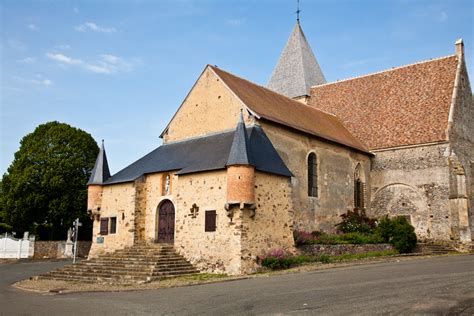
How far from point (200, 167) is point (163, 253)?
3.63 metres

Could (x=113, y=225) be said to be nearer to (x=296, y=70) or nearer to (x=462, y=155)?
(x=296, y=70)

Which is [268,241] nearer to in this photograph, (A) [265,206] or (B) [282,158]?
(A) [265,206]

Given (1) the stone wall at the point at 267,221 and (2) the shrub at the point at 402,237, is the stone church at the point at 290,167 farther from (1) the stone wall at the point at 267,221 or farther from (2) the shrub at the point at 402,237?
(2) the shrub at the point at 402,237

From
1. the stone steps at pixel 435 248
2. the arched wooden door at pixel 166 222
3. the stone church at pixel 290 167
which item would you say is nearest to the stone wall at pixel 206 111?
the stone church at pixel 290 167

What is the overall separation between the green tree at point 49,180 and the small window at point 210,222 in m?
17.3

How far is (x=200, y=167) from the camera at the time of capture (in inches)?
746

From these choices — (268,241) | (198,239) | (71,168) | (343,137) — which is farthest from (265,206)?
(71,168)

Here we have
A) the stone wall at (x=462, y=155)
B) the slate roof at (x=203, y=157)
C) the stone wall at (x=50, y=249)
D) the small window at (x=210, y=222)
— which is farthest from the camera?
the stone wall at (x=50, y=249)

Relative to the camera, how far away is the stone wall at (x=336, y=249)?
19.5m

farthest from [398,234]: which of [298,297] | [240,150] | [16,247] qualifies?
[16,247]

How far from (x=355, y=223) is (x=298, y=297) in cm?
1483

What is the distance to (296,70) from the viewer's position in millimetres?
34188

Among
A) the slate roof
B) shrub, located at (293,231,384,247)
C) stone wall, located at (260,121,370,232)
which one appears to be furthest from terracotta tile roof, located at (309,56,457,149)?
the slate roof

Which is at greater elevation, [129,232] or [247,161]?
[247,161]
